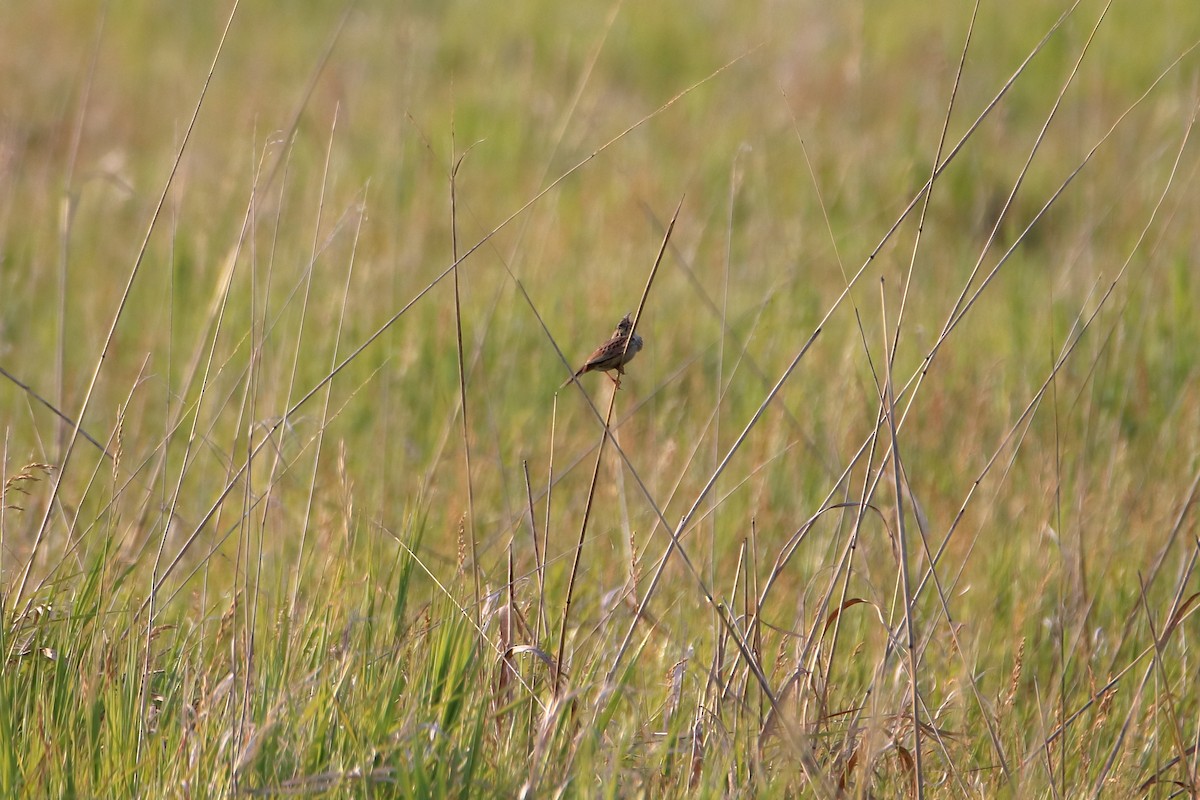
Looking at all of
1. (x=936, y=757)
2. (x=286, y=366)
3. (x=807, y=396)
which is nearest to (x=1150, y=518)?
(x=807, y=396)

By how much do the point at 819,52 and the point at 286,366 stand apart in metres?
4.03

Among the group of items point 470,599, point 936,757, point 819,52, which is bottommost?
point 936,757

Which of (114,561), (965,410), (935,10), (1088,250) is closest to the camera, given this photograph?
(114,561)

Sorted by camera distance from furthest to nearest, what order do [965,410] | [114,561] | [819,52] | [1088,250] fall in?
[819,52]
[1088,250]
[965,410]
[114,561]

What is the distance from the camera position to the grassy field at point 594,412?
→ 6.04 feet

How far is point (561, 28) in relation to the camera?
23.4 ft

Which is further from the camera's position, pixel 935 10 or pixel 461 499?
pixel 935 10

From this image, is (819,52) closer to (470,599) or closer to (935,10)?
(935,10)

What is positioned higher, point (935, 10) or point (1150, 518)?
point (935, 10)

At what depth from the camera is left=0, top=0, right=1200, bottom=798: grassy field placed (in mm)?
1842

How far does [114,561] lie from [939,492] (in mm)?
2148

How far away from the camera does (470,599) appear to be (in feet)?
7.06

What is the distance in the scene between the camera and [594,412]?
1.78 metres

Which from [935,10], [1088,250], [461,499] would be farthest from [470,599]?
[935,10]
